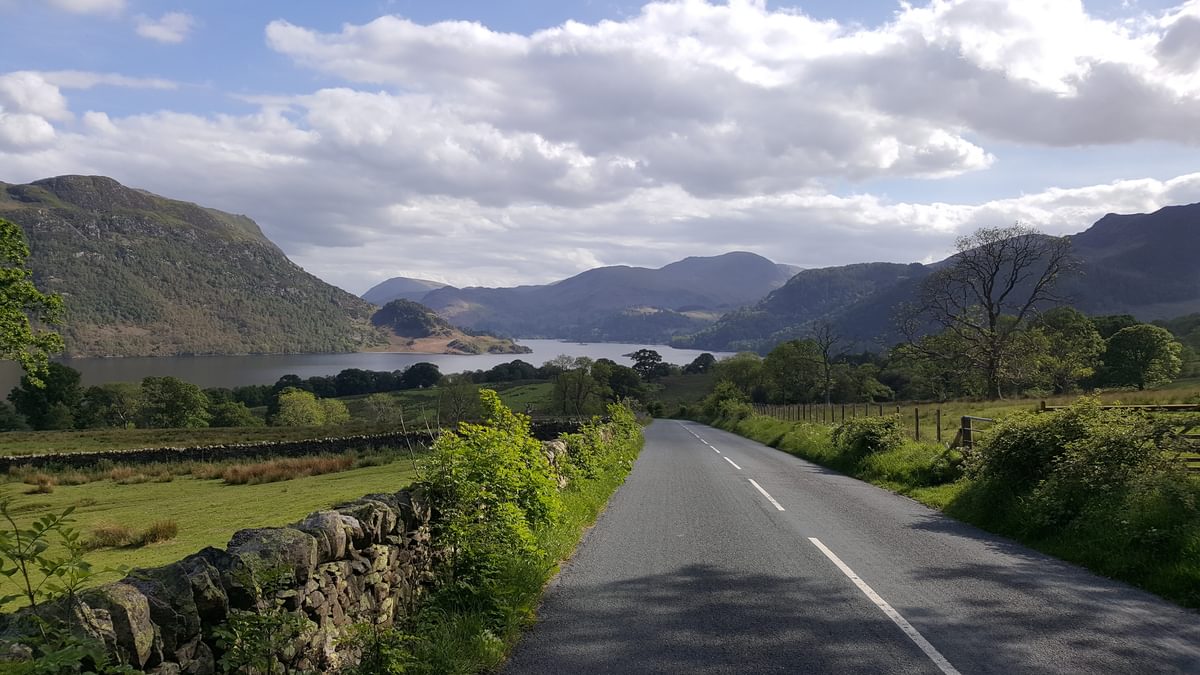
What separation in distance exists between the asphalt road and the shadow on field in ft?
0.06

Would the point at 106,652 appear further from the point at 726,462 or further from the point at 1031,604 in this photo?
the point at 726,462

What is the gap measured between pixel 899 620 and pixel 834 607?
0.62m

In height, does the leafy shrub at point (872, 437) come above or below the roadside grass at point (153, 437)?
above

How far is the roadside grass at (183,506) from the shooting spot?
13992 millimetres

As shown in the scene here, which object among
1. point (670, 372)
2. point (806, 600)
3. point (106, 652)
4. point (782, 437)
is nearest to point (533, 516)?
point (806, 600)

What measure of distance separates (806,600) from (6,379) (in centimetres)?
17686

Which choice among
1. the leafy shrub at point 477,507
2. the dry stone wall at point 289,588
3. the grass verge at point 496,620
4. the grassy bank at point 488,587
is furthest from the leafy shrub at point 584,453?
the dry stone wall at point 289,588

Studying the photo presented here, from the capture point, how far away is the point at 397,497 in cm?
704

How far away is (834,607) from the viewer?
6930mm

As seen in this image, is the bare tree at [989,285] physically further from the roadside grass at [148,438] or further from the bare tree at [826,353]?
the roadside grass at [148,438]

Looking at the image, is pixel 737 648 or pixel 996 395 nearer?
pixel 737 648

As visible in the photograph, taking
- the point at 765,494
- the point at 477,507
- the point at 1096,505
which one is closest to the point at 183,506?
the point at 765,494

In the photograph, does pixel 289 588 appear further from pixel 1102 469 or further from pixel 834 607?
pixel 1102 469

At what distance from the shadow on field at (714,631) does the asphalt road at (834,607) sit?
0.02m
